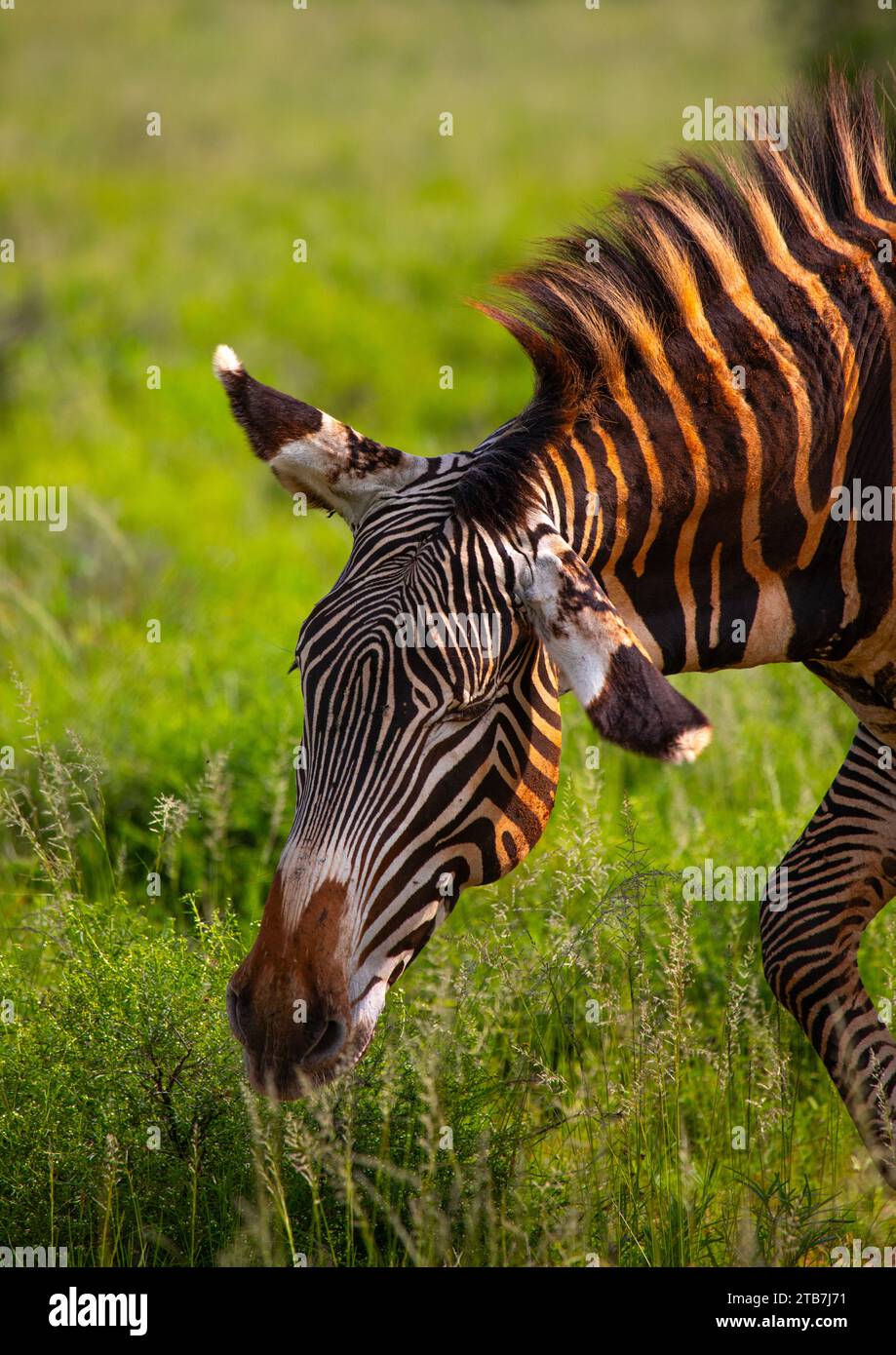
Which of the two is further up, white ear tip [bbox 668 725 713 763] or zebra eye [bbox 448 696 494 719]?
zebra eye [bbox 448 696 494 719]

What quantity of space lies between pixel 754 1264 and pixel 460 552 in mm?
2021

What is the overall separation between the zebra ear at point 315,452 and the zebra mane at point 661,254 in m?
0.24

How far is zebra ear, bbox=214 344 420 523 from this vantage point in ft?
11.2

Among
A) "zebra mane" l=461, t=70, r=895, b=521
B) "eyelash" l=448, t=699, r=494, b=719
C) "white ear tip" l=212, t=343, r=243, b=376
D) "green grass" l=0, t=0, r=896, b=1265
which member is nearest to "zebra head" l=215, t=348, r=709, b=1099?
"eyelash" l=448, t=699, r=494, b=719

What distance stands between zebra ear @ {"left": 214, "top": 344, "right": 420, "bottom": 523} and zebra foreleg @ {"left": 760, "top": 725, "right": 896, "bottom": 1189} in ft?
5.98

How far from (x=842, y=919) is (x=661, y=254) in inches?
80.1

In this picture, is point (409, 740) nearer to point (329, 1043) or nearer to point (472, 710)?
point (472, 710)

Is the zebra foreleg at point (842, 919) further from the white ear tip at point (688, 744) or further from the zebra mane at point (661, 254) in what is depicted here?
the white ear tip at point (688, 744)

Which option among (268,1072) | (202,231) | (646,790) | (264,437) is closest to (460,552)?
(264,437)

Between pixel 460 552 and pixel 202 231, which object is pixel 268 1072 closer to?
pixel 460 552

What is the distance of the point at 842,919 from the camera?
4.30 m

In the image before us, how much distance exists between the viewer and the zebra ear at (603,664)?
2.80 m

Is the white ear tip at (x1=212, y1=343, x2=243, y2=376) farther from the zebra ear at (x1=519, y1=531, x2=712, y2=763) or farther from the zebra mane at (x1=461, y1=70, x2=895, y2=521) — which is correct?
the zebra ear at (x1=519, y1=531, x2=712, y2=763)
